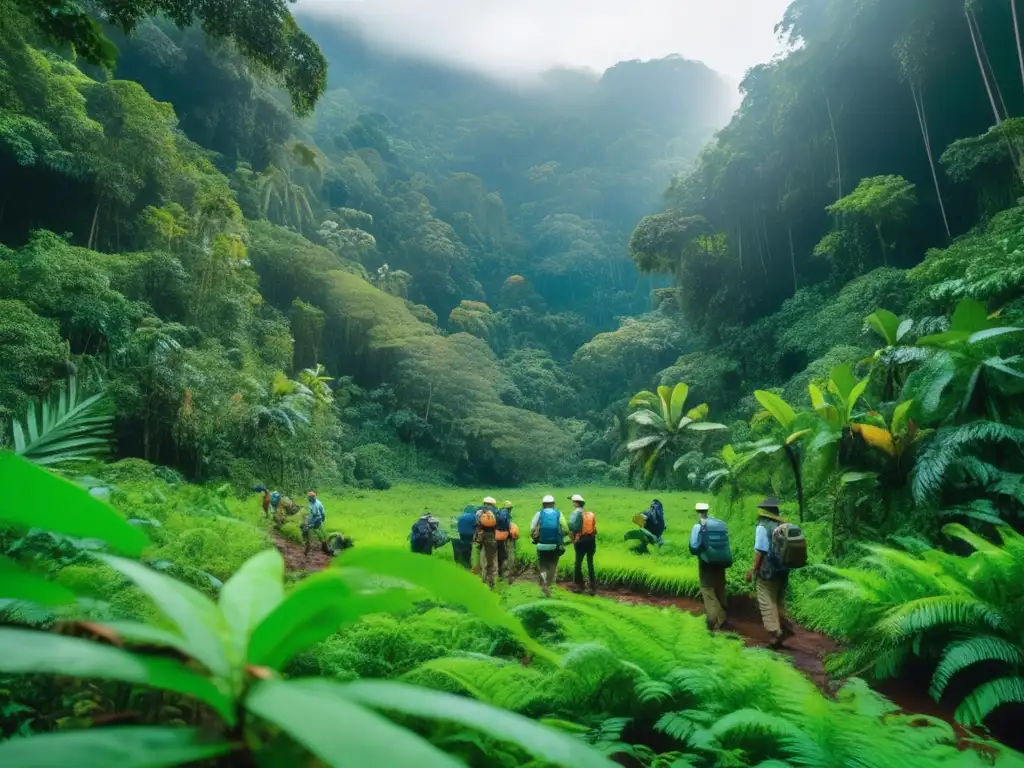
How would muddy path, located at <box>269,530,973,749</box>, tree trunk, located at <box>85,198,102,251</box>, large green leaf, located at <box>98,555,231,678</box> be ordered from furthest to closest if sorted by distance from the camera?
tree trunk, located at <box>85,198,102,251</box> < muddy path, located at <box>269,530,973,749</box> < large green leaf, located at <box>98,555,231,678</box>

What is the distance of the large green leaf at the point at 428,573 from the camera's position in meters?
0.77

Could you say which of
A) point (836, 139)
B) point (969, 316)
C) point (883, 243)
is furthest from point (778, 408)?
point (836, 139)

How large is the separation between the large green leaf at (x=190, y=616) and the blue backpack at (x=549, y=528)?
5.94 m

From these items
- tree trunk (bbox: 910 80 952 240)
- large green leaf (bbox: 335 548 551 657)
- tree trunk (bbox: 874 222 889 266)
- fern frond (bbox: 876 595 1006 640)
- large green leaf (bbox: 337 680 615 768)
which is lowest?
fern frond (bbox: 876 595 1006 640)

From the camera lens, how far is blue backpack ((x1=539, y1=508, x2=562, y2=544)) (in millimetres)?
6625

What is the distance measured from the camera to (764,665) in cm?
242

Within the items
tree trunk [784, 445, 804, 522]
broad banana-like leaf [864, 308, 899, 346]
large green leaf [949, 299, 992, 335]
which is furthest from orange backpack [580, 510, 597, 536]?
broad banana-like leaf [864, 308, 899, 346]

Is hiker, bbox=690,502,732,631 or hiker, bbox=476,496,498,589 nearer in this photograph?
hiker, bbox=690,502,732,631

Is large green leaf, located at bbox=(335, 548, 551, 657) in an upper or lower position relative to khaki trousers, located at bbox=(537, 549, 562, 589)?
upper

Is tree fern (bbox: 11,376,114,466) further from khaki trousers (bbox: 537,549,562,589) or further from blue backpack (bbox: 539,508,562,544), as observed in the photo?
khaki trousers (bbox: 537,549,562,589)

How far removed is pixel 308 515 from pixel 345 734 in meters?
10.5

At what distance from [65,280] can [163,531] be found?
9679 mm

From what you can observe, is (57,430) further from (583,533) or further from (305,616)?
(583,533)

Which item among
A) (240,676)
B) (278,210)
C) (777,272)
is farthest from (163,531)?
(278,210)
